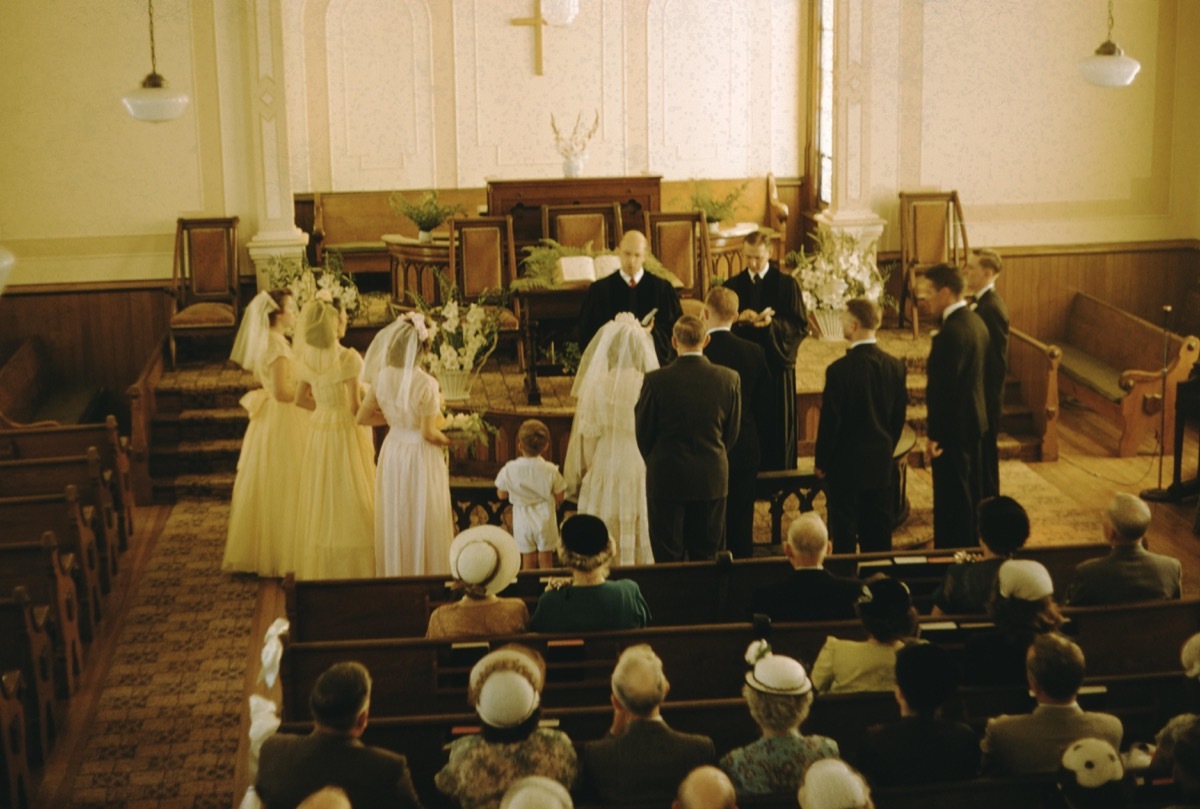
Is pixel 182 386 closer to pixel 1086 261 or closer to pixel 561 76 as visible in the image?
pixel 561 76

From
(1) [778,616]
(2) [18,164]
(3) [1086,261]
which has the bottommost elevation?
(1) [778,616]

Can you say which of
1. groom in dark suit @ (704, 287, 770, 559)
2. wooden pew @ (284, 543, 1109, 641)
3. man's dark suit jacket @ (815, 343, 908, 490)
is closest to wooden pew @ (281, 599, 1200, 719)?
wooden pew @ (284, 543, 1109, 641)

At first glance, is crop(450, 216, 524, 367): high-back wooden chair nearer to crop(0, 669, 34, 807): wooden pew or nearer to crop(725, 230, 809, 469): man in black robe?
crop(725, 230, 809, 469): man in black robe

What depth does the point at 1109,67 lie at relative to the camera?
9.77 meters

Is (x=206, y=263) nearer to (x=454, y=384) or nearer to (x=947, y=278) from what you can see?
(x=454, y=384)

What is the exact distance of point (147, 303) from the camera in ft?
41.2

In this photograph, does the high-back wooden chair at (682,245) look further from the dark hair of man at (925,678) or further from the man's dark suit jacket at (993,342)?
the dark hair of man at (925,678)

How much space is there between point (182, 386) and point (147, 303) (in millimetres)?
1842

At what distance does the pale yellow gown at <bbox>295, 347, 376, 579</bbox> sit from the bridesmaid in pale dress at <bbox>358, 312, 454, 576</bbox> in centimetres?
22

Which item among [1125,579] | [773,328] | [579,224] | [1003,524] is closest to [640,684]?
[1003,524]

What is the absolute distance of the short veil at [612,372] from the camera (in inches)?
299

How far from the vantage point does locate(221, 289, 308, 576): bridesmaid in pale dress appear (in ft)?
27.3

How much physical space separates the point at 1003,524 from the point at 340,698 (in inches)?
102

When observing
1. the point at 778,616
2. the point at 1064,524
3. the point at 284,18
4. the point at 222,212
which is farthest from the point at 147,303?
the point at 778,616
